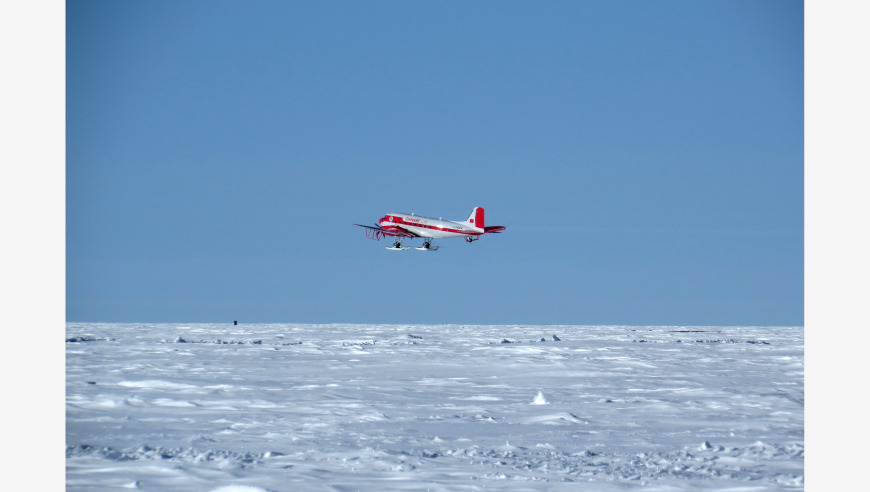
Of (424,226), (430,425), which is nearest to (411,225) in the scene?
(424,226)

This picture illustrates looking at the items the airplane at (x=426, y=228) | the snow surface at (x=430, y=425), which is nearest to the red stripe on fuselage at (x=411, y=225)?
the airplane at (x=426, y=228)

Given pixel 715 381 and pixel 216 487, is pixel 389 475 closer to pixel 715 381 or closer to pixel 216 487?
pixel 216 487

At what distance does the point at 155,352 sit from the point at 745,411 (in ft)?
79.5

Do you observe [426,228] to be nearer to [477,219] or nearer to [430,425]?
[477,219]

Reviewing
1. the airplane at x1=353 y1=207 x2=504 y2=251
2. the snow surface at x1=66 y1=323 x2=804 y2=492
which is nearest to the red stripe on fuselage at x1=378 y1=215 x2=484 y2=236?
the airplane at x1=353 y1=207 x2=504 y2=251

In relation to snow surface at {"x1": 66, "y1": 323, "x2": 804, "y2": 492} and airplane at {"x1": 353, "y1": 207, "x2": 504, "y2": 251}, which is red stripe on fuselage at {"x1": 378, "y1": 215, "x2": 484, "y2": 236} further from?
snow surface at {"x1": 66, "y1": 323, "x2": 804, "y2": 492}

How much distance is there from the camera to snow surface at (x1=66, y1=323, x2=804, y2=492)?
488 inches

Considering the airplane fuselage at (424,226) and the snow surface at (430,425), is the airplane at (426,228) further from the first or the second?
the snow surface at (430,425)

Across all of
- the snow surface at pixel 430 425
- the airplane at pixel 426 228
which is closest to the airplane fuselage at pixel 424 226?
the airplane at pixel 426 228

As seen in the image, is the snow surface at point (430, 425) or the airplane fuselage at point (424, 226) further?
the airplane fuselage at point (424, 226)

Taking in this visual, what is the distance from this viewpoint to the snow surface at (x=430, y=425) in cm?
1241

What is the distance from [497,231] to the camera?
216 feet

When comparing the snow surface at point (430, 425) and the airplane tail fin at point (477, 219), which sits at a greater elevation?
the airplane tail fin at point (477, 219)

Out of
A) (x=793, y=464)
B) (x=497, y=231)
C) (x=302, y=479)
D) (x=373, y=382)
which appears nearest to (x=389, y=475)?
(x=302, y=479)
